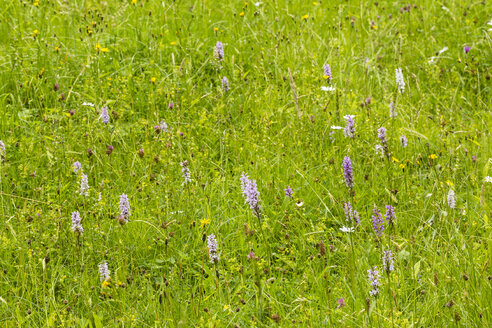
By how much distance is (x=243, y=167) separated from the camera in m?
3.30

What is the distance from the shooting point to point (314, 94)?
380 cm

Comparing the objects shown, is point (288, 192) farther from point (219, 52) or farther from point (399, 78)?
point (219, 52)

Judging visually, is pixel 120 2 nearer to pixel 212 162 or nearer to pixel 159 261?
pixel 212 162

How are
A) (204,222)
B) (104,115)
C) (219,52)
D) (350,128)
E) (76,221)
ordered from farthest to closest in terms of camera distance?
(219,52)
(104,115)
(350,128)
(204,222)
(76,221)

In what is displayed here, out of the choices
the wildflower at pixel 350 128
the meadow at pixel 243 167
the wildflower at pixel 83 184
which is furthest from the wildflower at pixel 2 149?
the wildflower at pixel 350 128

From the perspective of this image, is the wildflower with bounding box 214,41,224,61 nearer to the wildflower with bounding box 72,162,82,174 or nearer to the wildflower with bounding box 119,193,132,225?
the wildflower with bounding box 72,162,82,174

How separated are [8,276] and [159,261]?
0.66m

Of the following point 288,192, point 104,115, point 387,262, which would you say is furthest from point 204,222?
point 104,115

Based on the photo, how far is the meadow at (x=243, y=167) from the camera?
91.5 inches

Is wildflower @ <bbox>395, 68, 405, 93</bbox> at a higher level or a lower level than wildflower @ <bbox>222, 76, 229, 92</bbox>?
higher

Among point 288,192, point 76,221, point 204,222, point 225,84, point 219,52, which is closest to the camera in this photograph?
point 76,221

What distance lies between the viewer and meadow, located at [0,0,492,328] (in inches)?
91.5

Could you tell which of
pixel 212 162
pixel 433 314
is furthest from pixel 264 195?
pixel 433 314

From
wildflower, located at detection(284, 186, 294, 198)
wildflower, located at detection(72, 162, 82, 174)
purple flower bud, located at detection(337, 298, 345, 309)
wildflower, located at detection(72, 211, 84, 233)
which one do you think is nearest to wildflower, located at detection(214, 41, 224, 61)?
wildflower, located at detection(72, 162, 82, 174)
